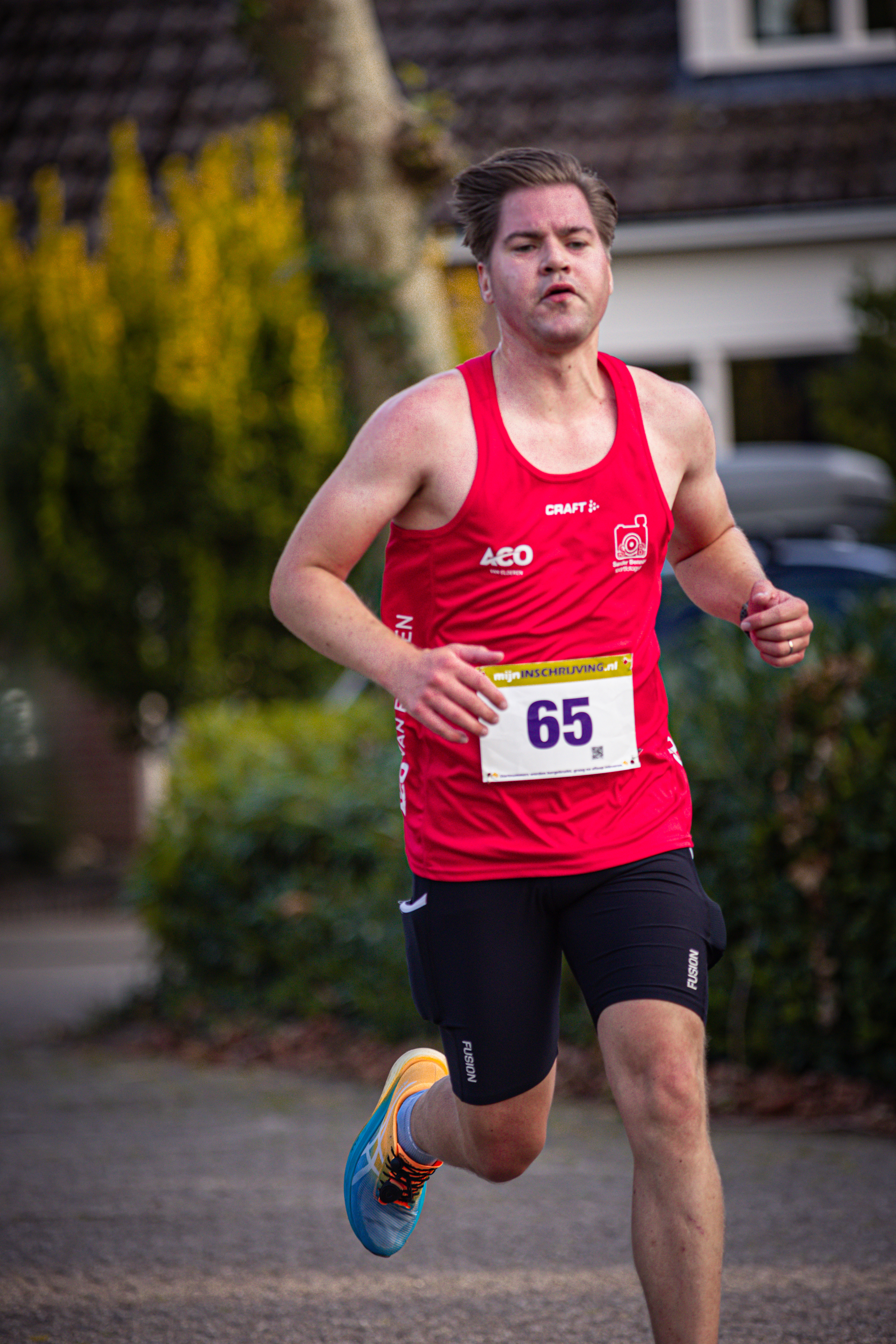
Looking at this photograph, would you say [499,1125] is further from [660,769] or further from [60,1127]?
[60,1127]

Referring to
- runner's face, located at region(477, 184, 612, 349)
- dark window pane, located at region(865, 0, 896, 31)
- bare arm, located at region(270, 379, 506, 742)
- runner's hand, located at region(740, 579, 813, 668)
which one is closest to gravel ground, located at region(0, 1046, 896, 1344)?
runner's hand, located at region(740, 579, 813, 668)

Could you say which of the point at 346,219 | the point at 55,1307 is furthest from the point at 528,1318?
the point at 346,219

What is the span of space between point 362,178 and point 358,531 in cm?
451

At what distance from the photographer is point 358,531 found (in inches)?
116

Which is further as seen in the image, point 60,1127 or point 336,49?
point 336,49

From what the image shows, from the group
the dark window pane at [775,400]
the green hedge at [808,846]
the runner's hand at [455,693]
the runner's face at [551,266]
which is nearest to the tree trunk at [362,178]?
the green hedge at [808,846]

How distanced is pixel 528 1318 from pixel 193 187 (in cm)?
800

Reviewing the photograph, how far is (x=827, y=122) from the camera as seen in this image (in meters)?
12.8

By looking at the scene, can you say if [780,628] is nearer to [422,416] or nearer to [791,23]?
[422,416]

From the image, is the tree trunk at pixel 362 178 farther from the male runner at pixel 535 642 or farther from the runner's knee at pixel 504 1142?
the runner's knee at pixel 504 1142

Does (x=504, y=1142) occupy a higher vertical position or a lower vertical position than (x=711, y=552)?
lower

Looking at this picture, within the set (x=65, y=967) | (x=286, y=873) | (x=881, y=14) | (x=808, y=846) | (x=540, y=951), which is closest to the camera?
(x=540, y=951)

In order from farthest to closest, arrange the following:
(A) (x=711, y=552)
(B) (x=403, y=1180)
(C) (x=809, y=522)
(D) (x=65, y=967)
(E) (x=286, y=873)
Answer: (D) (x=65, y=967) → (C) (x=809, y=522) → (E) (x=286, y=873) → (B) (x=403, y=1180) → (A) (x=711, y=552)

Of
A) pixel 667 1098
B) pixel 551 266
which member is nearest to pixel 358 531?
pixel 551 266
